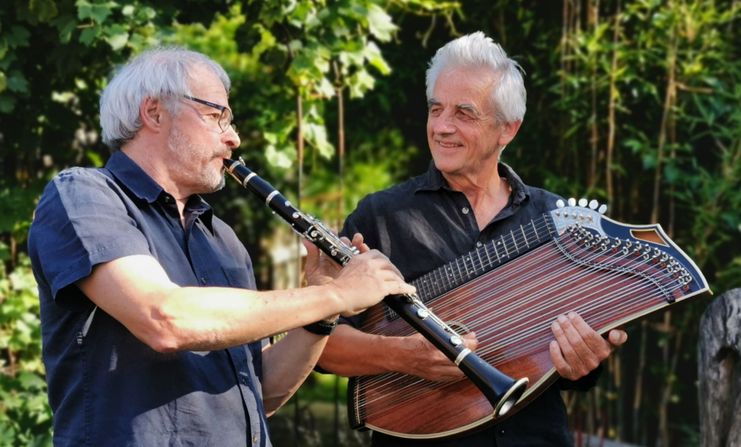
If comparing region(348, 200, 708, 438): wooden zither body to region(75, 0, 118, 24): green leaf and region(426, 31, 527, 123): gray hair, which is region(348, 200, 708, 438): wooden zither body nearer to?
region(426, 31, 527, 123): gray hair

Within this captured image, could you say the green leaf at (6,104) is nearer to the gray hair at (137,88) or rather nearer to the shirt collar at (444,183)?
the gray hair at (137,88)

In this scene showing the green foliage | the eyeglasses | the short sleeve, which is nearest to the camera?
the short sleeve

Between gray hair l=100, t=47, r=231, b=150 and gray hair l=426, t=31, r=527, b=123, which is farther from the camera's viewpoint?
gray hair l=426, t=31, r=527, b=123

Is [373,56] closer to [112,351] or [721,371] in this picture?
[721,371]

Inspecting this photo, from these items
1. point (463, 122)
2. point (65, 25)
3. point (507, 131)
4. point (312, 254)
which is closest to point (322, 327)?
point (312, 254)

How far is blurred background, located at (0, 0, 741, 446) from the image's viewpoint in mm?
4117

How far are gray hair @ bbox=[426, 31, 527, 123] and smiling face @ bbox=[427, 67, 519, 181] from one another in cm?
2

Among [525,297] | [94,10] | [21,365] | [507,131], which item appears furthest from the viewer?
[21,365]

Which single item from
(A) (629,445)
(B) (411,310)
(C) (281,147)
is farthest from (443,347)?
(A) (629,445)

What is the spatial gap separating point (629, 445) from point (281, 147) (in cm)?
198

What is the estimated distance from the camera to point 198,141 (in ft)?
8.51

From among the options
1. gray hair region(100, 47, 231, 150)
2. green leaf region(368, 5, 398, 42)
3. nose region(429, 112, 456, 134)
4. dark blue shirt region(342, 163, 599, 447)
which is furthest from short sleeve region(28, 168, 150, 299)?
green leaf region(368, 5, 398, 42)

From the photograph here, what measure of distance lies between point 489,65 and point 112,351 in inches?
54.2

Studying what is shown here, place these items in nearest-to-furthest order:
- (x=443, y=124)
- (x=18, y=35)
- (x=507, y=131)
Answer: (x=443, y=124) < (x=507, y=131) < (x=18, y=35)
